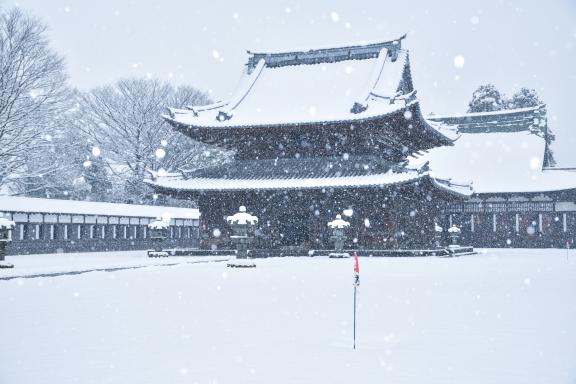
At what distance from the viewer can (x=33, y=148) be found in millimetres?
34031

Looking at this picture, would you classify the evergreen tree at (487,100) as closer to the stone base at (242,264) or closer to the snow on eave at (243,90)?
the snow on eave at (243,90)

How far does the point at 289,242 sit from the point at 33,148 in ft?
46.6

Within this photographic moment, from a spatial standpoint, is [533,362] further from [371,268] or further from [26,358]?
[371,268]

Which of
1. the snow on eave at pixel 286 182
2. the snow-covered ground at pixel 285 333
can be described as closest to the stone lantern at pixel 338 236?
the snow on eave at pixel 286 182

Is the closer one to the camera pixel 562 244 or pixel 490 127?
pixel 562 244

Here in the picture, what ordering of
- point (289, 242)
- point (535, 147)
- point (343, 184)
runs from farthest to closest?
point (535, 147)
point (289, 242)
point (343, 184)

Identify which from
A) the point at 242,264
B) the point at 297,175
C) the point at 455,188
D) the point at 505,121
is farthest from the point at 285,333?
the point at 505,121

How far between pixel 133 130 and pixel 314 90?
20.0 metres

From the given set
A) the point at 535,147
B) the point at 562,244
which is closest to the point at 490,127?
the point at 535,147

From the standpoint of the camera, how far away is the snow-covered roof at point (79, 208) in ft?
108

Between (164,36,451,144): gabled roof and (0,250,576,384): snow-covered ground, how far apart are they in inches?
666

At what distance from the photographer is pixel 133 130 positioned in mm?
49812

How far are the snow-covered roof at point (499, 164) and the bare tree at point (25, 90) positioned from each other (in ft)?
76.2

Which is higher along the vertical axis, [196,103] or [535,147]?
[196,103]
